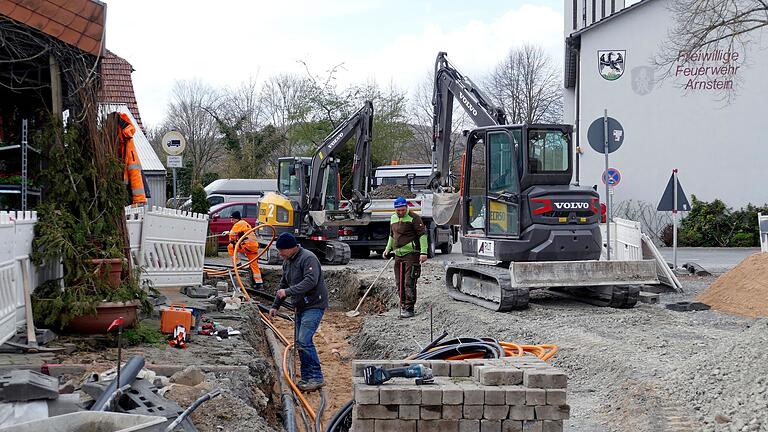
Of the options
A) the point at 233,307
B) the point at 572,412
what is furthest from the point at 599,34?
the point at 572,412

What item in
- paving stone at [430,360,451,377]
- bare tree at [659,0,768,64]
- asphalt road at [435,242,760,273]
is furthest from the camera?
asphalt road at [435,242,760,273]

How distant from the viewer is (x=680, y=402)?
639 cm

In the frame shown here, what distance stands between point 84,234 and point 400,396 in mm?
4661

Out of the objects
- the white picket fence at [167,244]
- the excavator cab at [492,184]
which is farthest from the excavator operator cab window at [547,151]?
the white picket fence at [167,244]

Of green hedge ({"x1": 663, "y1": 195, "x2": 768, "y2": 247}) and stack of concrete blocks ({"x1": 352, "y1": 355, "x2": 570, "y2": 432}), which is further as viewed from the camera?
green hedge ({"x1": 663, "y1": 195, "x2": 768, "y2": 247})

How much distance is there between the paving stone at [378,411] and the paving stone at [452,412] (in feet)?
1.08

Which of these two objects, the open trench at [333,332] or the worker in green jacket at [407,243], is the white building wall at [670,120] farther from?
the worker in green jacket at [407,243]

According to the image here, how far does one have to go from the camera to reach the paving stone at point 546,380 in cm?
544

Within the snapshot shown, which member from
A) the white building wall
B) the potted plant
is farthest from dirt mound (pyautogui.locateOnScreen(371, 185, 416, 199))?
the potted plant

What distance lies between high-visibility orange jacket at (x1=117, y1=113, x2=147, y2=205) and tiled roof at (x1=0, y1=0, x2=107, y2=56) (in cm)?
102

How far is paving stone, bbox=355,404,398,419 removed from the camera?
5.45 metres

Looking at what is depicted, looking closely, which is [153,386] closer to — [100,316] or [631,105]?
[100,316]

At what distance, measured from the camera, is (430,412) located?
5.42 m

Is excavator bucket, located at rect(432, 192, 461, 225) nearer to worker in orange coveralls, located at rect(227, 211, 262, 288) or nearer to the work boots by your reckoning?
worker in orange coveralls, located at rect(227, 211, 262, 288)
